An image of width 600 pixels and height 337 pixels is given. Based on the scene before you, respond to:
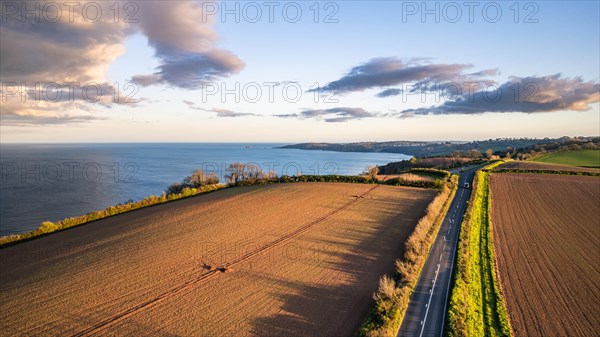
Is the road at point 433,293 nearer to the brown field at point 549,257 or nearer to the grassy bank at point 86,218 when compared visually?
the brown field at point 549,257

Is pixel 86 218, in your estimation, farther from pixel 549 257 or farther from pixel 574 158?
pixel 574 158

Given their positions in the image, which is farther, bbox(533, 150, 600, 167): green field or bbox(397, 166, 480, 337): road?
bbox(533, 150, 600, 167): green field

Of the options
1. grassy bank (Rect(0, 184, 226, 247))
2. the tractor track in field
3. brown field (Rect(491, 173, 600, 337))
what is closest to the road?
brown field (Rect(491, 173, 600, 337))

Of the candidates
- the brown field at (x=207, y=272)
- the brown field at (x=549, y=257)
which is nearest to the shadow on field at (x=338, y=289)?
the brown field at (x=207, y=272)

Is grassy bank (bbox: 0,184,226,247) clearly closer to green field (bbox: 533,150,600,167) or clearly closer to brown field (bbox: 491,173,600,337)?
brown field (bbox: 491,173,600,337)

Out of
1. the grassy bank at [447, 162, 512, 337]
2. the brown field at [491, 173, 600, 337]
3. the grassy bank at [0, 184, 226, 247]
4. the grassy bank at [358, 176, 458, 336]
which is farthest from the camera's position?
the grassy bank at [0, 184, 226, 247]

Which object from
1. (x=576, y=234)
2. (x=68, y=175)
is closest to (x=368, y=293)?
(x=576, y=234)

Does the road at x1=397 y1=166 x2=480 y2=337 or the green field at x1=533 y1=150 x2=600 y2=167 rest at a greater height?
the green field at x1=533 y1=150 x2=600 y2=167

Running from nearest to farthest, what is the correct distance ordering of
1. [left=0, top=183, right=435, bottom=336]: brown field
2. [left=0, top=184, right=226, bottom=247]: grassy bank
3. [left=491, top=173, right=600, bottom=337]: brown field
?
[left=0, top=183, right=435, bottom=336]: brown field → [left=491, top=173, right=600, bottom=337]: brown field → [left=0, top=184, right=226, bottom=247]: grassy bank

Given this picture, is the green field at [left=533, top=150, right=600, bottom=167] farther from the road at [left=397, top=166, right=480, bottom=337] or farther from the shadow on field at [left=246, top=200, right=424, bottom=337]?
the shadow on field at [left=246, top=200, right=424, bottom=337]
